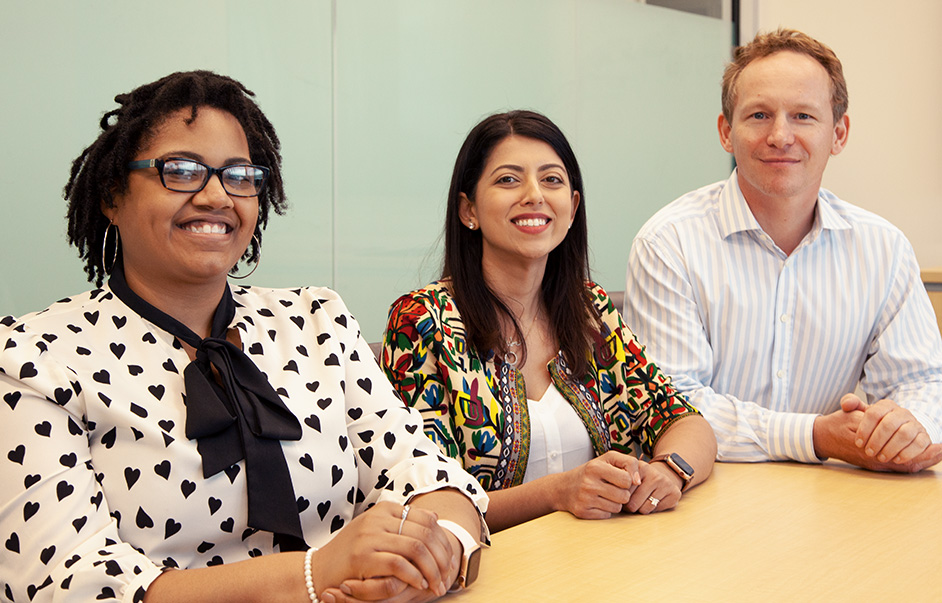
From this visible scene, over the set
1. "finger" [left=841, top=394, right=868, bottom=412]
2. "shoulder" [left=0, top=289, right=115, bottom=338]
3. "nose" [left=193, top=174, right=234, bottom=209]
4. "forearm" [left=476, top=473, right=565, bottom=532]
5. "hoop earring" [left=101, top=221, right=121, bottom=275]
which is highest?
Answer: "nose" [left=193, top=174, right=234, bottom=209]

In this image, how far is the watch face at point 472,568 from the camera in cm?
113

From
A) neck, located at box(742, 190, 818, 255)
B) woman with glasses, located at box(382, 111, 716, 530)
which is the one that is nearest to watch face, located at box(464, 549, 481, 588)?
woman with glasses, located at box(382, 111, 716, 530)

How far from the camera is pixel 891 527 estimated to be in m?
1.38

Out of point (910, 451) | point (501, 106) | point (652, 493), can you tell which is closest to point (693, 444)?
point (652, 493)

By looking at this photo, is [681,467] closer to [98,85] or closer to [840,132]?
[840,132]

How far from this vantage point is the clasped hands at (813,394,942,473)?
168 cm

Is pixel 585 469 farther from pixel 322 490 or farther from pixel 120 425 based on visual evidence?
pixel 120 425

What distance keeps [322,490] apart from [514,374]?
0.60 meters

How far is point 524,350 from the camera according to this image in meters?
1.92

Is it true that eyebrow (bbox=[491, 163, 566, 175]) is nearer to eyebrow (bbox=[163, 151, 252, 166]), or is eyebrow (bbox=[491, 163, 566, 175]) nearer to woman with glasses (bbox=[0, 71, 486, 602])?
woman with glasses (bbox=[0, 71, 486, 602])

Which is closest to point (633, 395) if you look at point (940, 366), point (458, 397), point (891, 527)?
point (458, 397)

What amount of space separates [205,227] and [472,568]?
2.11 ft

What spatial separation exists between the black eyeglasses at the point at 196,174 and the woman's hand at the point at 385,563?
0.56m

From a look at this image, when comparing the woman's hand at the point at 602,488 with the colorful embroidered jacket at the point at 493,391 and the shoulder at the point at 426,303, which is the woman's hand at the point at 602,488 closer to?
the colorful embroidered jacket at the point at 493,391
